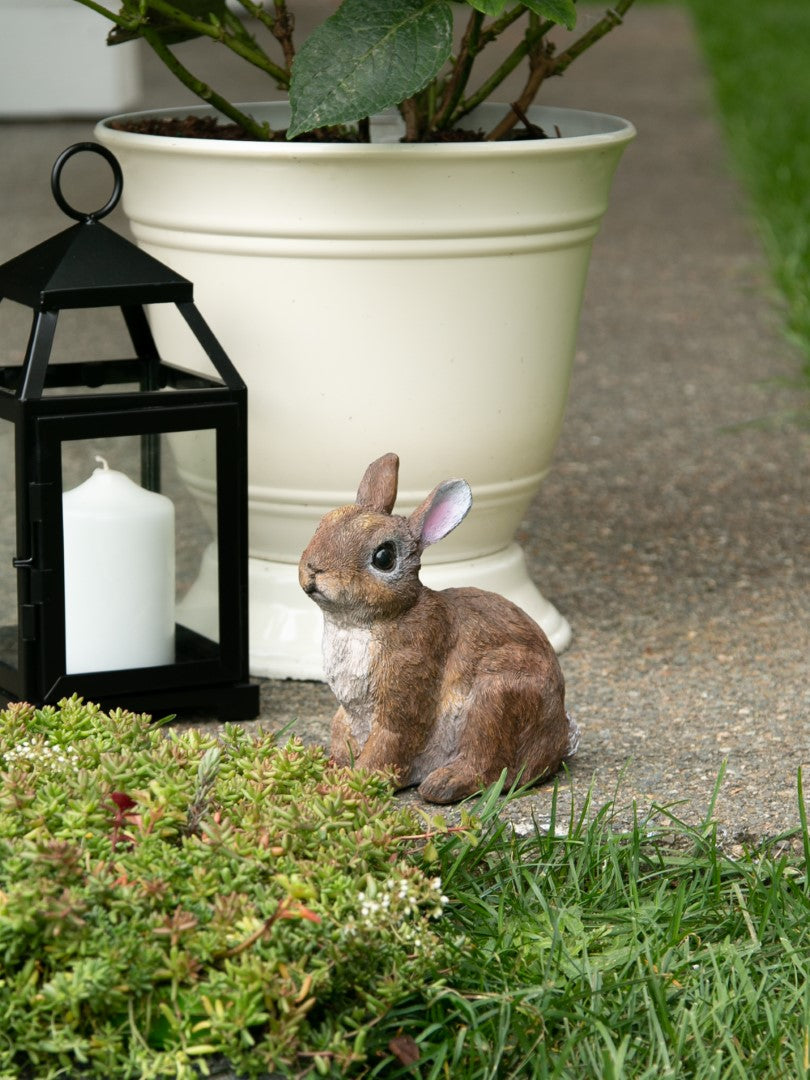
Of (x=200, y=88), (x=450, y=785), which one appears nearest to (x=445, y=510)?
(x=450, y=785)

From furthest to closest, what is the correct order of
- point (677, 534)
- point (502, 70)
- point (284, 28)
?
point (677, 534)
point (502, 70)
point (284, 28)

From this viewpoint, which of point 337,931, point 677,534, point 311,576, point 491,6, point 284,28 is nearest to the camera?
point 337,931

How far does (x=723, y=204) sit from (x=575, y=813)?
16.5ft

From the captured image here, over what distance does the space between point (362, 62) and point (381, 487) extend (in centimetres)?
56

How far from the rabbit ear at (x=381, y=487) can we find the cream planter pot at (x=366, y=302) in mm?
354

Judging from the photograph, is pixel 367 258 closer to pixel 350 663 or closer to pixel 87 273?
pixel 87 273

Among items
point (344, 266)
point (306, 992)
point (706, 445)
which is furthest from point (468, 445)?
point (706, 445)

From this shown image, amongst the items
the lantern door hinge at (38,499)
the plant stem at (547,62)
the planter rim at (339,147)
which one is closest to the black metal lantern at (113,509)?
the lantern door hinge at (38,499)

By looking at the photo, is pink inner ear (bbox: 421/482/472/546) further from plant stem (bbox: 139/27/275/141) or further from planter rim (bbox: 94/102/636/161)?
plant stem (bbox: 139/27/275/141)

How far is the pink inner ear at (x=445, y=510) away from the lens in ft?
5.69

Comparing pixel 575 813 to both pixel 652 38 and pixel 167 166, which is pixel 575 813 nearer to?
pixel 167 166

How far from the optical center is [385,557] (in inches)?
68.4

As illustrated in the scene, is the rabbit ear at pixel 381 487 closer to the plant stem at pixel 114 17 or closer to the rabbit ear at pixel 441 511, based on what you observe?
the rabbit ear at pixel 441 511

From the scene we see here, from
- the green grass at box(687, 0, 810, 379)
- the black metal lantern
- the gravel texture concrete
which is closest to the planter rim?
the black metal lantern
